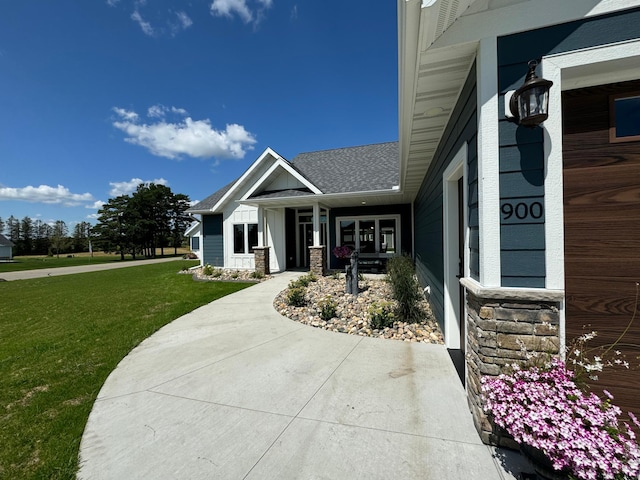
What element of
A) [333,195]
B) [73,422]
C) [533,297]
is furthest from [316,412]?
[333,195]

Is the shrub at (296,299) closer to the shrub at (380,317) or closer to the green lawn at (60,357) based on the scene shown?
the shrub at (380,317)

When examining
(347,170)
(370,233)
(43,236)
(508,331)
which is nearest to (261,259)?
(370,233)

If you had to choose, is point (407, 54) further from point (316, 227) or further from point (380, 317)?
point (316, 227)

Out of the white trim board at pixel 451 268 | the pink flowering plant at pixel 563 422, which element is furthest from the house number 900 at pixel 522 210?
the white trim board at pixel 451 268

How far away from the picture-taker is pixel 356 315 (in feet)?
17.1

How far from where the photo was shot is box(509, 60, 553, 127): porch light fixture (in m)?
1.74

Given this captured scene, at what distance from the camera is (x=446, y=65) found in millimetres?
2480

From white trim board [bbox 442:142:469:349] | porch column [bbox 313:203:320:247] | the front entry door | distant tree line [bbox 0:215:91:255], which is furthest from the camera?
distant tree line [bbox 0:215:91:255]

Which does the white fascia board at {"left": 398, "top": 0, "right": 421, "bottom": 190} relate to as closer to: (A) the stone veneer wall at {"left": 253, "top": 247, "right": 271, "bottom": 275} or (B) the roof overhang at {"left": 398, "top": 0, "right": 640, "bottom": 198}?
(B) the roof overhang at {"left": 398, "top": 0, "right": 640, "bottom": 198}

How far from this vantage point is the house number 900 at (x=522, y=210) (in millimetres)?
1934

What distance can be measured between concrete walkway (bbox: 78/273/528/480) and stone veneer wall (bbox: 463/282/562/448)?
0.83 feet

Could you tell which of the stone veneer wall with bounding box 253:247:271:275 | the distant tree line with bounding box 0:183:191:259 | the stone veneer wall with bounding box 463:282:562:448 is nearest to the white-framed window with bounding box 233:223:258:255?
the stone veneer wall with bounding box 253:247:271:275

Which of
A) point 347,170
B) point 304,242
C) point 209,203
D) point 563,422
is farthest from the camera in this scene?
point 209,203

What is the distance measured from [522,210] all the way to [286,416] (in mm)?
2602
